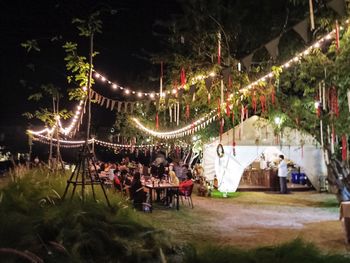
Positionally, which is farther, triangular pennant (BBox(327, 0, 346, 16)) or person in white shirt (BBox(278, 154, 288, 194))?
person in white shirt (BBox(278, 154, 288, 194))

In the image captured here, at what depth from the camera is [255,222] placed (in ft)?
31.3

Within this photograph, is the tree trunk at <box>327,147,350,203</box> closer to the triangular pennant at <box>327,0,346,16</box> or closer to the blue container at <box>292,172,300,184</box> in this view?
the blue container at <box>292,172,300,184</box>

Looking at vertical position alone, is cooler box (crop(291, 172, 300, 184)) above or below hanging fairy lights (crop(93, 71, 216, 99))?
below

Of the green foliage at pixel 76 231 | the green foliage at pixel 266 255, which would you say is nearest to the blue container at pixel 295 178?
the green foliage at pixel 76 231

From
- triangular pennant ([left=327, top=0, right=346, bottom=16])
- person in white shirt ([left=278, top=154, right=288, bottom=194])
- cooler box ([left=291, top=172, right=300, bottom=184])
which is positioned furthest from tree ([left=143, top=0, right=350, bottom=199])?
cooler box ([left=291, top=172, right=300, bottom=184])

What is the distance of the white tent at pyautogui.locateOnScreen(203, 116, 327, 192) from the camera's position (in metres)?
15.0

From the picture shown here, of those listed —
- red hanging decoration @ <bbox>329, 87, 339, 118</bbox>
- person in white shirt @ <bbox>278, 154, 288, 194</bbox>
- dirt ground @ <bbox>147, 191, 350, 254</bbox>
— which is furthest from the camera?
person in white shirt @ <bbox>278, 154, 288, 194</bbox>

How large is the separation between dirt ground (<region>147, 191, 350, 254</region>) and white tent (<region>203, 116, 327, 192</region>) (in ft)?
4.03

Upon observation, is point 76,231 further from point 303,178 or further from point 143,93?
point 303,178

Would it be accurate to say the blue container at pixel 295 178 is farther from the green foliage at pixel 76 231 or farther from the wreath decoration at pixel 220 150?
the green foliage at pixel 76 231

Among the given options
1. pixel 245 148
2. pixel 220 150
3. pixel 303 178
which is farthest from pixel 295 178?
pixel 220 150

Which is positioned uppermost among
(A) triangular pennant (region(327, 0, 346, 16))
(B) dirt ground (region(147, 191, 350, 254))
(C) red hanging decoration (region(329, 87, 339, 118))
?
(A) triangular pennant (region(327, 0, 346, 16))

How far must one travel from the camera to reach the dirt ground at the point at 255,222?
25.2ft

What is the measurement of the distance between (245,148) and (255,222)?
5.77 m
